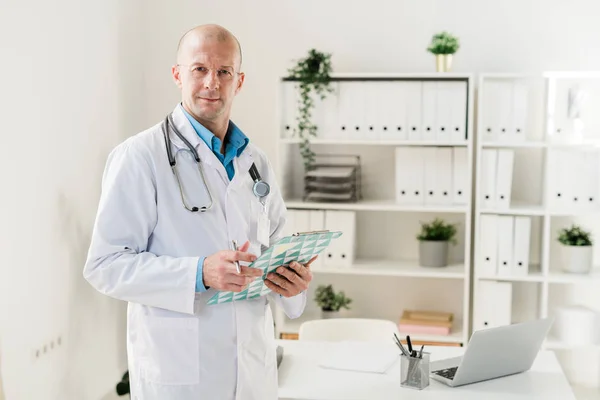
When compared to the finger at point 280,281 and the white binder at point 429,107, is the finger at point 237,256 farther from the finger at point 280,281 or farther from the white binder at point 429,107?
the white binder at point 429,107

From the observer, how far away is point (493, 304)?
4.13 meters

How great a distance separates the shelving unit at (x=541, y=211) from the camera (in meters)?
4.04

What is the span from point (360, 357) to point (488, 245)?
1.63 m

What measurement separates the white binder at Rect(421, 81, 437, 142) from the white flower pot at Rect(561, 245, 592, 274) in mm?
964

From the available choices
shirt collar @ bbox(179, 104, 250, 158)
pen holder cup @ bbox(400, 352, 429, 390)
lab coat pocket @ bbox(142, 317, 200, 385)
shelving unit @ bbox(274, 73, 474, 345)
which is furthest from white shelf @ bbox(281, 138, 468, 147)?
lab coat pocket @ bbox(142, 317, 200, 385)

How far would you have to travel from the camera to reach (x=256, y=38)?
4.53 meters

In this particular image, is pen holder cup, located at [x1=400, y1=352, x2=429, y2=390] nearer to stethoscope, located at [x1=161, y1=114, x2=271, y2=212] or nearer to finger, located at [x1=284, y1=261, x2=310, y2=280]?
finger, located at [x1=284, y1=261, x2=310, y2=280]

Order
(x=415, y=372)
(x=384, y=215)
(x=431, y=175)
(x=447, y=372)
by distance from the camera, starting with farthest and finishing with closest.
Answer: (x=384, y=215) < (x=431, y=175) < (x=447, y=372) < (x=415, y=372)

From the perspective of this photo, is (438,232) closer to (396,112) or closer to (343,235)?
(343,235)

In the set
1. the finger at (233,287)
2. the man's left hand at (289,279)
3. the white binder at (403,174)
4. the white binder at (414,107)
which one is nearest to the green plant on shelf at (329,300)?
the white binder at (403,174)

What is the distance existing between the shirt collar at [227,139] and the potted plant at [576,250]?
250 centimetres

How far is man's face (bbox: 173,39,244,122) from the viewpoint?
2.10m

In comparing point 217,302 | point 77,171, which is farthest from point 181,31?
point 217,302

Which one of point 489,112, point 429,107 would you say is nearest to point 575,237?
point 489,112
